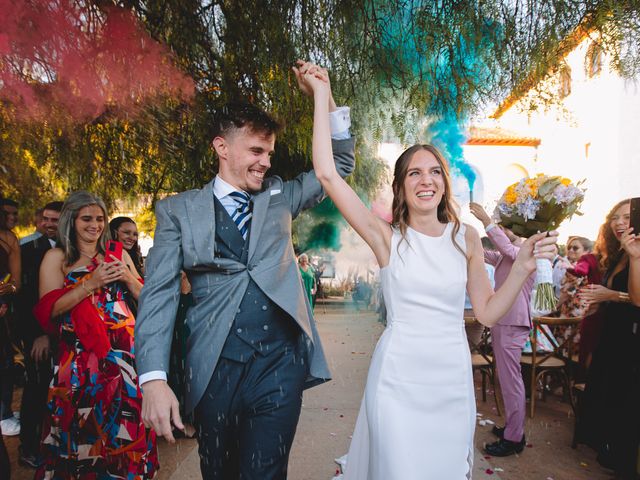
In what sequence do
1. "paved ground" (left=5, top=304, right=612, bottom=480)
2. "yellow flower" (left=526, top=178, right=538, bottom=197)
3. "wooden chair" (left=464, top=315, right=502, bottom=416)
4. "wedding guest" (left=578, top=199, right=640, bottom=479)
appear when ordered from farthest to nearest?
"wooden chair" (left=464, top=315, right=502, bottom=416) < "paved ground" (left=5, top=304, right=612, bottom=480) < "wedding guest" (left=578, top=199, right=640, bottom=479) < "yellow flower" (left=526, top=178, right=538, bottom=197)

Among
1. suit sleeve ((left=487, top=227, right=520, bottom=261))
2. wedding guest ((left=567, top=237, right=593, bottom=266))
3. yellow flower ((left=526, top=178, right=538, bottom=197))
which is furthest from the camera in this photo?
wedding guest ((left=567, top=237, right=593, bottom=266))

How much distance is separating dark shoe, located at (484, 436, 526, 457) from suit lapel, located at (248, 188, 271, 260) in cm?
347

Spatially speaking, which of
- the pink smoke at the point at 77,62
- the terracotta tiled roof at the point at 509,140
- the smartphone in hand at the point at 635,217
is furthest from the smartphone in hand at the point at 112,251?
the terracotta tiled roof at the point at 509,140

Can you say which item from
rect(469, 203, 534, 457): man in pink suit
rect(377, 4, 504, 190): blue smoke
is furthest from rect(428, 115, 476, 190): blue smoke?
rect(469, 203, 534, 457): man in pink suit

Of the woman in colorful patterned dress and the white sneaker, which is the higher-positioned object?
the woman in colorful patterned dress

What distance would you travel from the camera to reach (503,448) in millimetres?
4496

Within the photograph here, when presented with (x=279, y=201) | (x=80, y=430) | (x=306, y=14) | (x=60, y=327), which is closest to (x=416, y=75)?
(x=306, y=14)

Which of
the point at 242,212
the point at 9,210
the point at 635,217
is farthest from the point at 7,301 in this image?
the point at 635,217

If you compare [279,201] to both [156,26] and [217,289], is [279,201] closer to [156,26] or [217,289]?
[217,289]

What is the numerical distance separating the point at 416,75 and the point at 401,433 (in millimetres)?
2293

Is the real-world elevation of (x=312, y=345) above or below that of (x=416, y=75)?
below

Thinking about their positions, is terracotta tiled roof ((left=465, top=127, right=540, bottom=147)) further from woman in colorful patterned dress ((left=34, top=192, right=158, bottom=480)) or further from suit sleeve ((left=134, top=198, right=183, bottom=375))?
suit sleeve ((left=134, top=198, right=183, bottom=375))

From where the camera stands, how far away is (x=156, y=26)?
332 centimetres

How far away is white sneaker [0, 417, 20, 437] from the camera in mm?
5066
